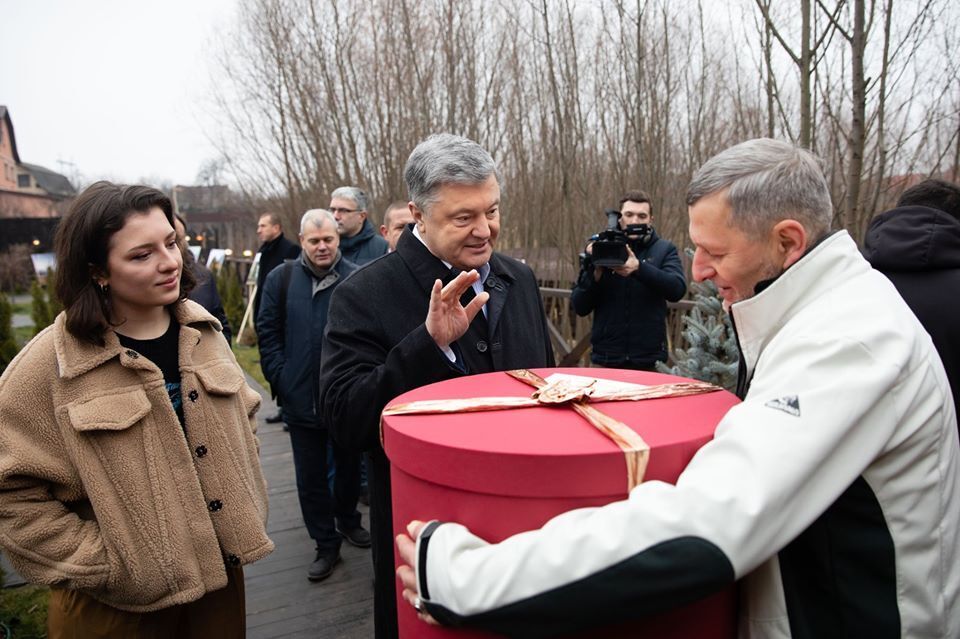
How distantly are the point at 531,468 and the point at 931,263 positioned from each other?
1.92 metres

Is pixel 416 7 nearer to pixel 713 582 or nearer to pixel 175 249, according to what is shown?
pixel 175 249

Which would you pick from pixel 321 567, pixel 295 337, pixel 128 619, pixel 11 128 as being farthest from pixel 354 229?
pixel 11 128

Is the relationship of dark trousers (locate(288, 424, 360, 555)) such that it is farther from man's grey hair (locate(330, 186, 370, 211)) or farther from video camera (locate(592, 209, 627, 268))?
video camera (locate(592, 209, 627, 268))

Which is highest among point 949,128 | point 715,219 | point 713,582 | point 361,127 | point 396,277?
point 361,127

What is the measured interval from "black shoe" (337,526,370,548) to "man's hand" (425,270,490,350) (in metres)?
3.14

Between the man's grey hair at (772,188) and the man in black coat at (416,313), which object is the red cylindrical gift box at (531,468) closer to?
→ the man's grey hair at (772,188)

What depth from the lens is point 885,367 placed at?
998mm

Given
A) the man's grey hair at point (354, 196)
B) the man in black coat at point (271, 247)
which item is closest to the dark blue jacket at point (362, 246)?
the man's grey hair at point (354, 196)

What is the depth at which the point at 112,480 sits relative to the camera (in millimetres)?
1822

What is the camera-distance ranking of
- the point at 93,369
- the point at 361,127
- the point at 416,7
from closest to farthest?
the point at 93,369 < the point at 416,7 < the point at 361,127

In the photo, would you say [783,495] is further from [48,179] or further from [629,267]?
[48,179]

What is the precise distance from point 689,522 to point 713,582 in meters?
0.09

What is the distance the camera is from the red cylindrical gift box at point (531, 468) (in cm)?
98

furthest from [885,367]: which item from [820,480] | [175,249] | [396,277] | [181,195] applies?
[181,195]
